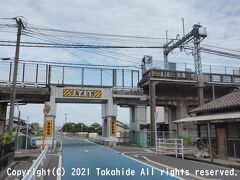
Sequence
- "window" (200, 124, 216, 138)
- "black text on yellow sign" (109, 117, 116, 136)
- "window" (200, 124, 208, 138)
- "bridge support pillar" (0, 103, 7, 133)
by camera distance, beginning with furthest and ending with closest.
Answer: "bridge support pillar" (0, 103, 7, 133) < "black text on yellow sign" (109, 117, 116, 136) < "window" (200, 124, 208, 138) < "window" (200, 124, 216, 138)

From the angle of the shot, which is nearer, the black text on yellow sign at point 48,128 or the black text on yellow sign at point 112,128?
the black text on yellow sign at point 48,128

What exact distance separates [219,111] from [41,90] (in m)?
21.2

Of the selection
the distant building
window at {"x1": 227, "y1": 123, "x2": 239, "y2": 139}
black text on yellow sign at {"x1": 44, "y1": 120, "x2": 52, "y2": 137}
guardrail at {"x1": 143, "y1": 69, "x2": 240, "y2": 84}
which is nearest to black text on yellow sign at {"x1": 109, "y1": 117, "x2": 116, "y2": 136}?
black text on yellow sign at {"x1": 44, "y1": 120, "x2": 52, "y2": 137}

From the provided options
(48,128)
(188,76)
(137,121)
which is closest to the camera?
(48,128)

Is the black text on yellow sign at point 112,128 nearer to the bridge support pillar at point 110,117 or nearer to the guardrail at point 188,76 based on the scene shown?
the bridge support pillar at point 110,117

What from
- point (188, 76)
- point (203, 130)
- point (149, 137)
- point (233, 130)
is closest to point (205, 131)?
point (203, 130)

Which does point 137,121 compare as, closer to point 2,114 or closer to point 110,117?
point 110,117

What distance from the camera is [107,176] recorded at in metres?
11.4

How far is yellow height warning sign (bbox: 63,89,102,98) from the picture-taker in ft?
108

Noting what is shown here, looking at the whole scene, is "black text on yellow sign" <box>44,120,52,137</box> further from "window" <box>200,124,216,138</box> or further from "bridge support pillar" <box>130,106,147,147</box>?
"window" <box>200,124,216,138</box>

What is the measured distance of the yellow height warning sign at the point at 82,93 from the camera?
33.1 metres

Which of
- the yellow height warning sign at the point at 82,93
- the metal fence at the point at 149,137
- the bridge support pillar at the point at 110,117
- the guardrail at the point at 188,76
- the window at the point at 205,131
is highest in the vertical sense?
the guardrail at the point at 188,76

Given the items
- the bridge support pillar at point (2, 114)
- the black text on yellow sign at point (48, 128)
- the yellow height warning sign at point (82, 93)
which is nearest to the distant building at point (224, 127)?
the yellow height warning sign at point (82, 93)

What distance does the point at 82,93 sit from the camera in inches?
1315
